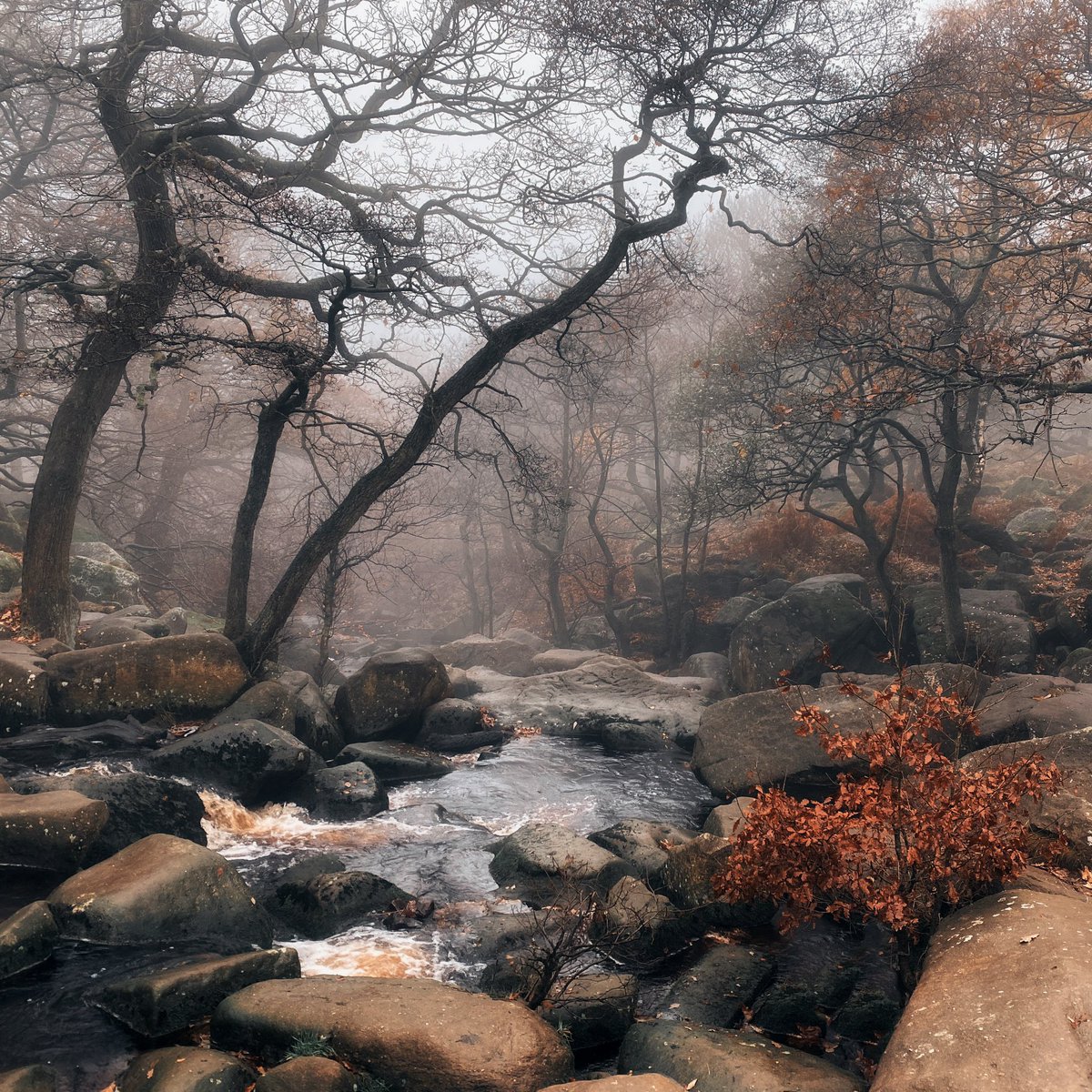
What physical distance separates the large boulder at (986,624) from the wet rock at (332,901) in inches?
397

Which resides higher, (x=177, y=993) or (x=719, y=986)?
(x=177, y=993)

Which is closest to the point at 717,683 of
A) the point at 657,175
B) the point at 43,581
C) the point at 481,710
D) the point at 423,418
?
the point at 481,710

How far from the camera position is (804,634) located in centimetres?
1628

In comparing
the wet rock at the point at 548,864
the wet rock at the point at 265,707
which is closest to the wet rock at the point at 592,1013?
the wet rock at the point at 548,864

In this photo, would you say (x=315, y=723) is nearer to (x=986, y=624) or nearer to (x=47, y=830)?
(x=47, y=830)

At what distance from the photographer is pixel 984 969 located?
4.89 m

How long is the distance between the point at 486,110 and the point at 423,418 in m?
4.76

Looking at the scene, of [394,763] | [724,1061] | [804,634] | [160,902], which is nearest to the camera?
[724,1061]

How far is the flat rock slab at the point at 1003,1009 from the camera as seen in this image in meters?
4.03

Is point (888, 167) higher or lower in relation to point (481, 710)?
higher

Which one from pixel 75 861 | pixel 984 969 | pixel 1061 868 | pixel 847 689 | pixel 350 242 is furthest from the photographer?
pixel 350 242

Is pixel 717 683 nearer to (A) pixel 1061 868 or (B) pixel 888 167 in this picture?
(B) pixel 888 167

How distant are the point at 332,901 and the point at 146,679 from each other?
5940 millimetres

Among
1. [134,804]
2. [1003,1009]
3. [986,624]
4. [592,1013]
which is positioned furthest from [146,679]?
[986,624]
